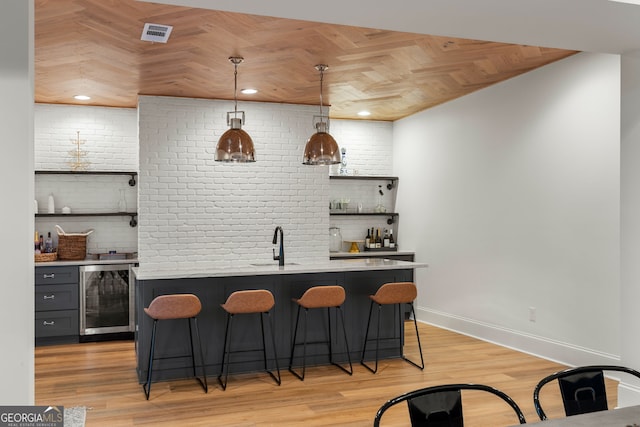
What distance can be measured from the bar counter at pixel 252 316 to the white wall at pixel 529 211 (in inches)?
49.7

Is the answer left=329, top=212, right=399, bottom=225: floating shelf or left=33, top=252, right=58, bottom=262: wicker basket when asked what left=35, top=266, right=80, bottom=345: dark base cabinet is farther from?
left=329, top=212, right=399, bottom=225: floating shelf

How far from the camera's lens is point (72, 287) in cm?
689

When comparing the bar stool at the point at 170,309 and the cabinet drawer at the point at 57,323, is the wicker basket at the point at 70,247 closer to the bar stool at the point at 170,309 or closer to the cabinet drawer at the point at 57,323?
the cabinet drawer at the point at 57,323

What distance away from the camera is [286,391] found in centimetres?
485

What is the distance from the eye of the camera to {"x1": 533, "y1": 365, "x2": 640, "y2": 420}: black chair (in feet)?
7.48

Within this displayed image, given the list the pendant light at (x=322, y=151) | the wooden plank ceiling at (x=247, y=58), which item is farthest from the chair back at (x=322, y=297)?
the wooden plank ceiling at (x=247, y=58)

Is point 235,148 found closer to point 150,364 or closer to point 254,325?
point 254,325

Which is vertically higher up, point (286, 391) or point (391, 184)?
point (391, 184)

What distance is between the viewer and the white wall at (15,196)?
2633mm

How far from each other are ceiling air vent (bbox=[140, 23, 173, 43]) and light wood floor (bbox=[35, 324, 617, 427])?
9.27 feet

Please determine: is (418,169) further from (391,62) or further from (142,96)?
(142,96)

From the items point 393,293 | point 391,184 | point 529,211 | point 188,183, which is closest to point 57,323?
point 188,183

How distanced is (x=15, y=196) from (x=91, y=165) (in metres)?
5.19

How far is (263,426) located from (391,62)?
3.39 metres
